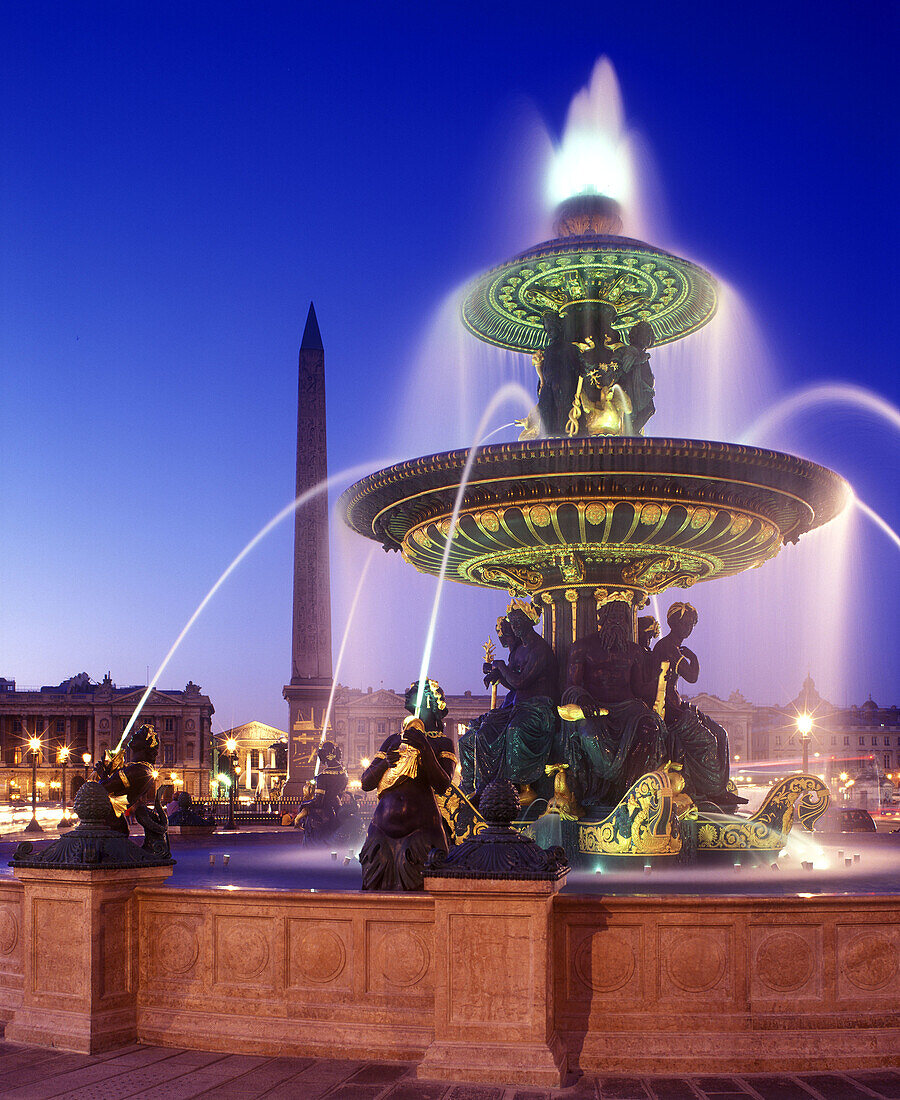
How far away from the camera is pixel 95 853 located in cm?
696

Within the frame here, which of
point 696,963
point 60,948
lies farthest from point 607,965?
point 60,948

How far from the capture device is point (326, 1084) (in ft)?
19.1

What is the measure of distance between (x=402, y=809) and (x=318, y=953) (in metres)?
1.49

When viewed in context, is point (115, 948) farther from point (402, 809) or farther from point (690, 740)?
point (690, 740)

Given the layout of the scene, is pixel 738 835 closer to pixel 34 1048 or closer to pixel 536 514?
pixel 536 514

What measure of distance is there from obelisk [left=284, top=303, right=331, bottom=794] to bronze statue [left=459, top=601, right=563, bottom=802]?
23.2 m

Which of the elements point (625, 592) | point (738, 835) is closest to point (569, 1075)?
point (738, 835)

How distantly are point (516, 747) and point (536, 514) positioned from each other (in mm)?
2371

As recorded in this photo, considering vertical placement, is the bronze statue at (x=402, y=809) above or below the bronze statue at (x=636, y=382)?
below

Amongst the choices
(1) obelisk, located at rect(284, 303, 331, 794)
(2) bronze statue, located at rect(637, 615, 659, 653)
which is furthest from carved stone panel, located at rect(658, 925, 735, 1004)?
(1) obelisk, located at rect(284, 303, 331, 794)

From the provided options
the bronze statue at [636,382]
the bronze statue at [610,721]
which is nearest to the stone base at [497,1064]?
the bronze statue at [610,721]

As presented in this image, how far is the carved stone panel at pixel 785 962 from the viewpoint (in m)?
6.19

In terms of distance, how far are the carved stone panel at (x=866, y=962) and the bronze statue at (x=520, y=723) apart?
5.44 meters

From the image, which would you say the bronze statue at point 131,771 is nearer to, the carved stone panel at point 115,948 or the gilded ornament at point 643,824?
the carved stone panel at point 115,948
